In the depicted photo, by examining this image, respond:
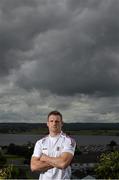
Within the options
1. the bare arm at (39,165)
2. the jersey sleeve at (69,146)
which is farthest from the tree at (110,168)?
the jersey sleeve at (69,146)

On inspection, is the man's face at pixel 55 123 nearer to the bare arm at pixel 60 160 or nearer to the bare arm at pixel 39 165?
the bare arm at pixel 60 160

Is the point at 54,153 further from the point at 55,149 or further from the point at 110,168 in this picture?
the point at 110,168

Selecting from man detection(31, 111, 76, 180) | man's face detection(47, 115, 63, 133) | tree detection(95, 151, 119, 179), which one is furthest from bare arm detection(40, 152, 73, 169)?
tree detection(95, 151, 119, 179)

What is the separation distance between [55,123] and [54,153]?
1.46 feet

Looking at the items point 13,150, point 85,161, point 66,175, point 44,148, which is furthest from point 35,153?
point 13,150

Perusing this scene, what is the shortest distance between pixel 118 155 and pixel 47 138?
2348cm

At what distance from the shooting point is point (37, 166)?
22.4ft

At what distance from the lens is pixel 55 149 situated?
679 cm

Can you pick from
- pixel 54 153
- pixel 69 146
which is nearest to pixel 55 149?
pixel 54 153

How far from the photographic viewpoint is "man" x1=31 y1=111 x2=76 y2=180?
259 inches

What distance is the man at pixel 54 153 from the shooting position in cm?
658

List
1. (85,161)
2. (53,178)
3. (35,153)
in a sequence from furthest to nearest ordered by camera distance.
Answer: (85,161)
(35,153)
(53,178)

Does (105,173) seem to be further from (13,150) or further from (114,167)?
(13,150)

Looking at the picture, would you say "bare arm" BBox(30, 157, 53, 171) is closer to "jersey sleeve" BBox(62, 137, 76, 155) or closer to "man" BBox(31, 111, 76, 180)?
"man" BBox(31, 111, 76, 180)
